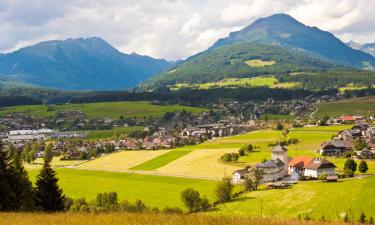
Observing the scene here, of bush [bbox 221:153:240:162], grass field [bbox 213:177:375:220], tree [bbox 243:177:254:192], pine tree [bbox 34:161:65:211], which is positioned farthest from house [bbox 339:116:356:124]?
pine tree [bbox 34:161:65:211]

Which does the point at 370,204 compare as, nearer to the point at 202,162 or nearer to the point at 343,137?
the point at 202,162

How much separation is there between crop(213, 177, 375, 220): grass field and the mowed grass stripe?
39.0 m

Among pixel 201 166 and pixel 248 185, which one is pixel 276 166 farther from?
pixel 201 166

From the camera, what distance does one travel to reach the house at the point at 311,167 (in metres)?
79.0

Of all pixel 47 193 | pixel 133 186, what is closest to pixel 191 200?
pixel 133 186

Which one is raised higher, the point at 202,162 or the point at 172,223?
the point at 172,223

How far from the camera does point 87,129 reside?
19012 centimetres

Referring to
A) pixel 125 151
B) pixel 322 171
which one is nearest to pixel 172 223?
pixel 322 171

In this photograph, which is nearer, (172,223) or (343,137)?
(172,223)

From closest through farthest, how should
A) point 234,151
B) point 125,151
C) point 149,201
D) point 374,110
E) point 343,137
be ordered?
point 149,201 < point 234,151 < point 343,137 < point 125,151 < point 374,110

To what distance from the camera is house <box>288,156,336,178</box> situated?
79.0 meters

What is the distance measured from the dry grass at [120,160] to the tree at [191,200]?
1866 inches

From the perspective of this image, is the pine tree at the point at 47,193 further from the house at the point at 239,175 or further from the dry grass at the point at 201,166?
the dry grass at the point at 201,166

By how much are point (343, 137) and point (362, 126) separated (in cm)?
2483
